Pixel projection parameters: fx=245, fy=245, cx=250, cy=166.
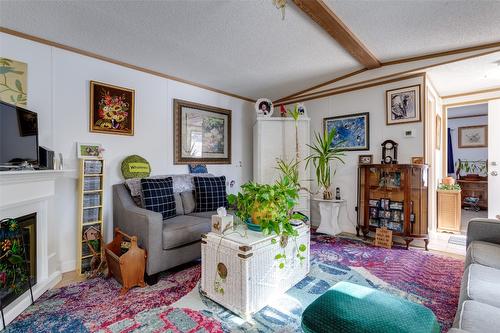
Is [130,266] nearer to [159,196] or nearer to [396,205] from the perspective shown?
[159,196]

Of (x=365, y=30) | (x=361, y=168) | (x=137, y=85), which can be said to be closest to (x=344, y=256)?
(x=361, y=168)

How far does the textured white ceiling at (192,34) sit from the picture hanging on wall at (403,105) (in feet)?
2.12

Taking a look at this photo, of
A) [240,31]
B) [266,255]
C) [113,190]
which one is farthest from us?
[113,190]

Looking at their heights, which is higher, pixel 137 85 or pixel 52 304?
A: pixel 137 85

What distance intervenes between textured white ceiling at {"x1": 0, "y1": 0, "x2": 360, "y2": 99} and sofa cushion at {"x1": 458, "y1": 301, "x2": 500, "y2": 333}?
2232mm

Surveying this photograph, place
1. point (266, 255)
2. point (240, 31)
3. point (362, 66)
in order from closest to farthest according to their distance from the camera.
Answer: point (266, 255), point (240, 31), point (362, 66)

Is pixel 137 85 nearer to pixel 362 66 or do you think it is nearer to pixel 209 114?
pixel 209 114

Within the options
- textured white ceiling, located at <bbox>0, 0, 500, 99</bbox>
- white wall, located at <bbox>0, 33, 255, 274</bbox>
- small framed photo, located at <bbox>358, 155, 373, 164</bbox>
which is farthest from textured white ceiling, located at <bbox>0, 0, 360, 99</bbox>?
small framed photo, located at <bbox>358, 155, 373, 164</bbox>

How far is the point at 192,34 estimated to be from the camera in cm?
231

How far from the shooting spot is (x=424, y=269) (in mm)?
2396

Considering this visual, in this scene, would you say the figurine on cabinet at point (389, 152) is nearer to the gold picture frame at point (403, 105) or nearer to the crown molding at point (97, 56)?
the gold picture frame at point (403, 105)

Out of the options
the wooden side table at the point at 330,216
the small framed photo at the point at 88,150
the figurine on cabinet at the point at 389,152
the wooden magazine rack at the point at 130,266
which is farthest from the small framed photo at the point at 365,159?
the small framed photo at the point at 88,150

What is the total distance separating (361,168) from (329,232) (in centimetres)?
103

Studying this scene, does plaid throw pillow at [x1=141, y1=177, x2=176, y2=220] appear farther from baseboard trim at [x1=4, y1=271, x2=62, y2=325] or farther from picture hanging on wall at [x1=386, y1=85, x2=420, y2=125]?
picture hanging on wall at [x1=386, y1=85, x2=420, y2=125]
